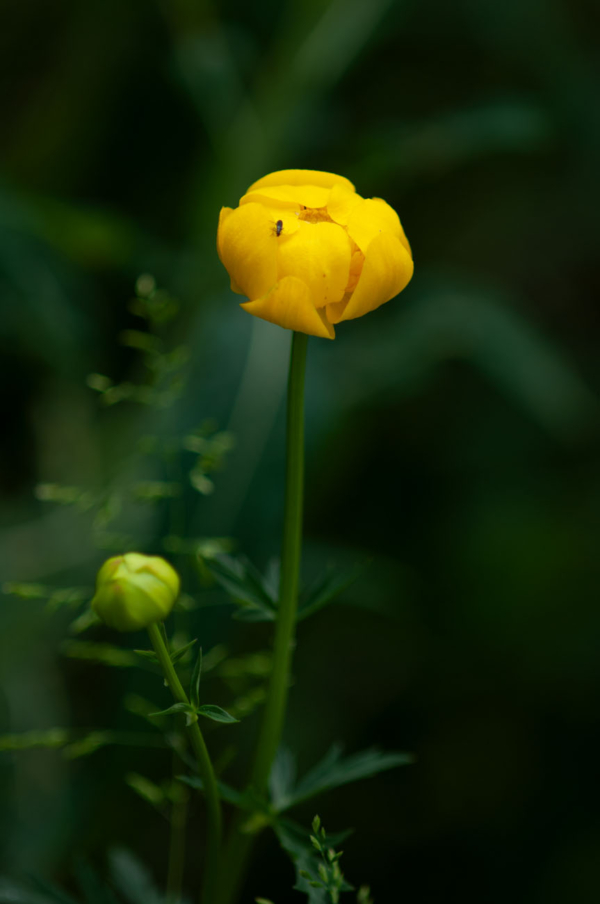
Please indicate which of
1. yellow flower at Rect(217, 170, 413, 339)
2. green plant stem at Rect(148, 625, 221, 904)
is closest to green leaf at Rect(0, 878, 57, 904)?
green plant stem at Rect(148, 625, 221, 904)

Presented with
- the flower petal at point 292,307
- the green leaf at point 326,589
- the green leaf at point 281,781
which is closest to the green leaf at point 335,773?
the green leaf at point 281,781

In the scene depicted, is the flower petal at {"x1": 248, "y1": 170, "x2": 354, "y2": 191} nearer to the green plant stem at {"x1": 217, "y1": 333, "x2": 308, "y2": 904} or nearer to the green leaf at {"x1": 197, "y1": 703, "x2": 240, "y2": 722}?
the green plant stem at {"x1": 217, "y1": 333, "x2": 308, "y2": 904}

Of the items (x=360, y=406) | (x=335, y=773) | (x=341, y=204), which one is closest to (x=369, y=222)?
(x=341, y=204)

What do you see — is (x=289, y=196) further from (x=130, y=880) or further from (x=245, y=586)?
(x=130, y=880)

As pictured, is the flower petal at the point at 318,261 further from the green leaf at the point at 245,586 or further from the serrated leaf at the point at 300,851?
the serrated leaf at the point at 300,851

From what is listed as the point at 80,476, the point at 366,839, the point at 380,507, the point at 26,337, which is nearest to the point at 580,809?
the point at 366,839
